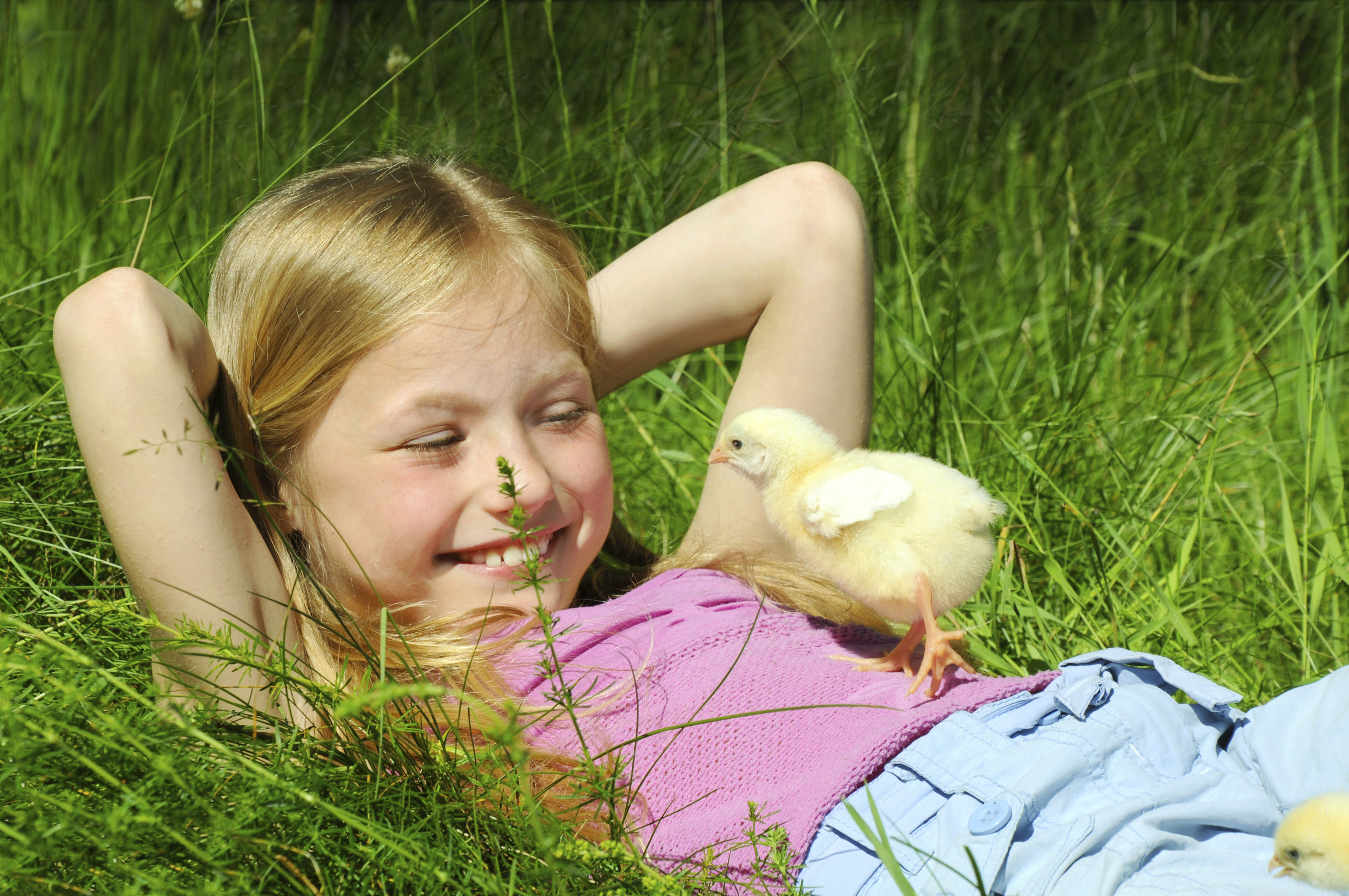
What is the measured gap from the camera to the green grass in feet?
4.56

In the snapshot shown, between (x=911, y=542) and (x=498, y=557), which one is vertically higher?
(x=911, y=542)

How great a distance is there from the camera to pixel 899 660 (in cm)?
181

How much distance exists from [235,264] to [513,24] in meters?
2.40

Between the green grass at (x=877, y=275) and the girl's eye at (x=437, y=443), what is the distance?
52 centimetres

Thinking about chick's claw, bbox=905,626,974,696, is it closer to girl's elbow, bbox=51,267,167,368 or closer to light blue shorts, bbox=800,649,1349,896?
light blue shorts, bbox=800,649,1349,896

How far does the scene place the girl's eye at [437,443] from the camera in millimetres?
1894

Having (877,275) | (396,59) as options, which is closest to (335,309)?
(396,59)

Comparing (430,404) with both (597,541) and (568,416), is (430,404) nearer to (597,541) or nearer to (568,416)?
(568,416)

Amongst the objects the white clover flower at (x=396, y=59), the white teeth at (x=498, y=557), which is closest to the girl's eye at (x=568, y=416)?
the white teeth at (x=498, y=557)

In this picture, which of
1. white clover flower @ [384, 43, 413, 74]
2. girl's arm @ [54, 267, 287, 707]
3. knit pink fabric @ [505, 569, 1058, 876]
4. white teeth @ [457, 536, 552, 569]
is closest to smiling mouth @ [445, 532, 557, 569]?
white teeth @ [457, 536, 552, 569]

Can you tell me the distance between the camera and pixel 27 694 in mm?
1592

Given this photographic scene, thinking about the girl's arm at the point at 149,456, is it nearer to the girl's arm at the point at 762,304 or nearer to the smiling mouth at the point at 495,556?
the smiling mouth at the point at 495,556

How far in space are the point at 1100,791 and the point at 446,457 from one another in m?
1.20

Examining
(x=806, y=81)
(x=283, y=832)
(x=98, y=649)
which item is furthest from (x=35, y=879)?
(x=806, y=81)
